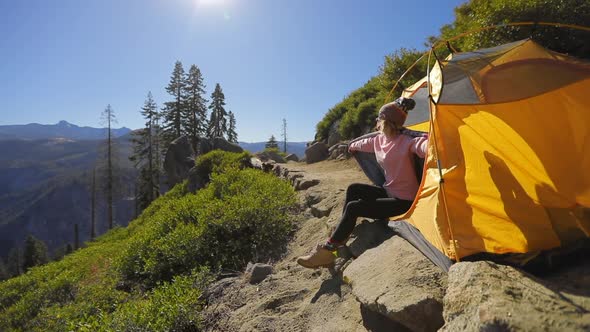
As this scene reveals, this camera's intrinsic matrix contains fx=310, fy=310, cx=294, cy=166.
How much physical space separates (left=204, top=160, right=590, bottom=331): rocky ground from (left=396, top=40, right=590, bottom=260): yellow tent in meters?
0.43

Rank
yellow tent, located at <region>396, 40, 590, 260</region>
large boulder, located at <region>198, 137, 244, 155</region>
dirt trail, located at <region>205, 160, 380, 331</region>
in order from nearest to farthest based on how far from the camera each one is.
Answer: yellow tent, located at <region>396, 40, 590, 260</region> < dirt trail, located at <region>205, 160, 380, 331</region> < large boulder, located at <region>198, 137, 244, 155</region>

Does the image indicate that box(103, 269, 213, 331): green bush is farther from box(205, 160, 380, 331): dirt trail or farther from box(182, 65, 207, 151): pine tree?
box(182, 65, 207, 151): pine tree

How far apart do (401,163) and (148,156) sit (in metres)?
34.8

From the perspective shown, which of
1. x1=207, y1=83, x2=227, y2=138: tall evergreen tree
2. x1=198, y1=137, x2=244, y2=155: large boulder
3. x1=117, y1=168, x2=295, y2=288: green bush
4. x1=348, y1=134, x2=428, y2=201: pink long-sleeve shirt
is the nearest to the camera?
x1=348, y1=134, x2=428, y2=201: pink long-sleeve shirt

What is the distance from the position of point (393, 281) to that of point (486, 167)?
1.54m

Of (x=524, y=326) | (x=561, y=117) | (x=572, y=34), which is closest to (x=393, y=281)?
(x=524, y=326)

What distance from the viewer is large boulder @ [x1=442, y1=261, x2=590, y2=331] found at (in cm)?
173

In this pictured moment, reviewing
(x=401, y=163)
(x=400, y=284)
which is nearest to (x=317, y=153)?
(x=401, y=163)

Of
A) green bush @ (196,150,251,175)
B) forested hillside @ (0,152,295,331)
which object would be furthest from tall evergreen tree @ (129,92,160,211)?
forested hillside @ (0,152,295,331)

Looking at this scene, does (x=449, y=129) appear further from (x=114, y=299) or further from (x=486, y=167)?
(x=114, y=299)

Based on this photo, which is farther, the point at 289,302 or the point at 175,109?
the point at 175,109

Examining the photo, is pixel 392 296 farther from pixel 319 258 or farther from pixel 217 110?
pixel 217 110

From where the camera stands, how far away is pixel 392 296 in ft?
8.96

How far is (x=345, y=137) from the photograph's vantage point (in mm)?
14883
